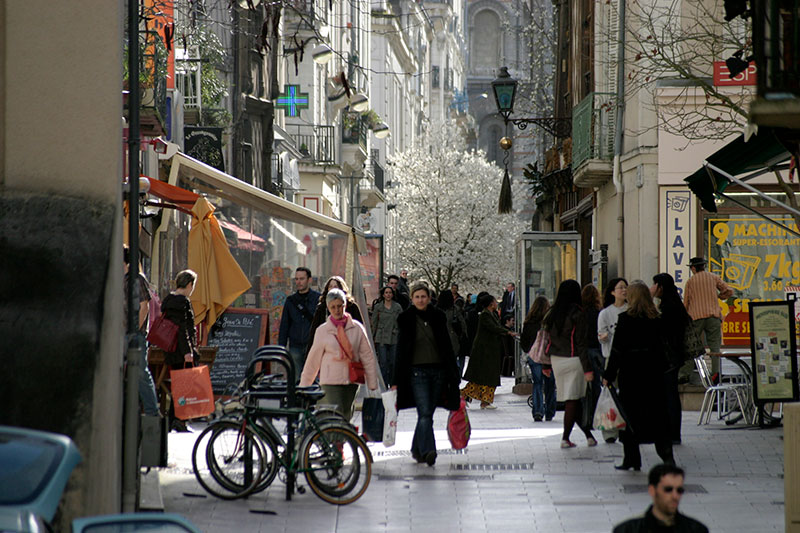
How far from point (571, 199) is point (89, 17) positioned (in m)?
23.1

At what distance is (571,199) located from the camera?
100ft

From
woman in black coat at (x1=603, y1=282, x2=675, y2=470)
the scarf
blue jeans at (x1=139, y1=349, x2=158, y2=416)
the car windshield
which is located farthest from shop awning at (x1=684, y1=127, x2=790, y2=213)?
the car windshield

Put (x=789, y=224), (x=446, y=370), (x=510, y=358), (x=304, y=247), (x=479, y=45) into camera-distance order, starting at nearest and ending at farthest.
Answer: (x=446, y=370) → (x=304, y=247) → (x=789, y=224) → (x=510, y=358) → (x=479, y=45)

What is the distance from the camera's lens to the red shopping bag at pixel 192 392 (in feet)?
37.8

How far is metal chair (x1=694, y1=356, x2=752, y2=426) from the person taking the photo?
609 inches

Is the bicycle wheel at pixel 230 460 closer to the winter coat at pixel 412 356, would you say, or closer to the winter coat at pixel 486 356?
the winter coat at pixel 412 356

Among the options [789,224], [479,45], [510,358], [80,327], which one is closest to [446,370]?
[80,327]

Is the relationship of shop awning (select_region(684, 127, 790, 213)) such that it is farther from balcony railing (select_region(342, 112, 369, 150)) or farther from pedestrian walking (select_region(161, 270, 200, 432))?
balcony railing (select_region(342, 112, 369, 150))

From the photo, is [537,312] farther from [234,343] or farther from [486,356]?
[234,343]

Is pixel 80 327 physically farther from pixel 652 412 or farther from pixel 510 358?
pixel 510 358

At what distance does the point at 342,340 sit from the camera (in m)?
11.8

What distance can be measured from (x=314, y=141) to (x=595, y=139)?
17.7m

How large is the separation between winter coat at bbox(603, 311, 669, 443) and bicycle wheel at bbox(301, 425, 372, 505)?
2.69m

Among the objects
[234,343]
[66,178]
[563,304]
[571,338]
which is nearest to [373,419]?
[571,338]
